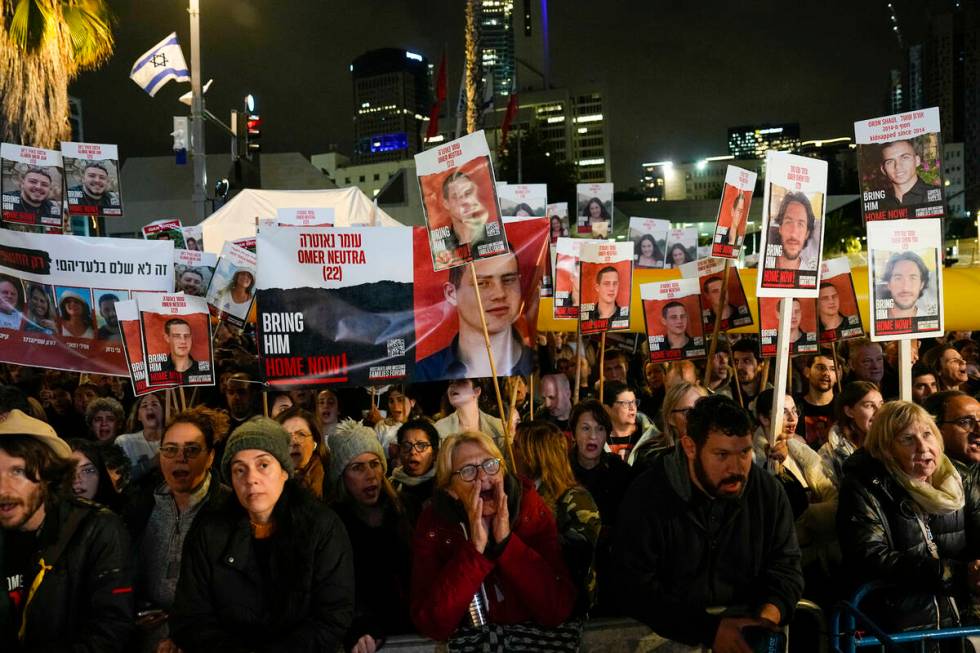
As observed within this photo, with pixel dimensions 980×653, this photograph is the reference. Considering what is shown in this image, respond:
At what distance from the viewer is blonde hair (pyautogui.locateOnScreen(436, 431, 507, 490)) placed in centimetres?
337

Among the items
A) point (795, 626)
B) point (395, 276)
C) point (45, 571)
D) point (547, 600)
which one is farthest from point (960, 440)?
point (45, 571)

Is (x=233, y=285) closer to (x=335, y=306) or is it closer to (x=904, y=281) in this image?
(x=335, y=306)

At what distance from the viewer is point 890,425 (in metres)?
3.75

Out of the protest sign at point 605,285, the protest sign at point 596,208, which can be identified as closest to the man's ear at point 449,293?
the protest sign at point 605,285

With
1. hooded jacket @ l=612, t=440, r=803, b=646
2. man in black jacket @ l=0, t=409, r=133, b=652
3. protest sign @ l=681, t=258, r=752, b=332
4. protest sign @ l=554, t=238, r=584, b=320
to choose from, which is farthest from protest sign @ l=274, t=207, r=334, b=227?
hooded jacket @ l=612, t=440, r=803, b=646

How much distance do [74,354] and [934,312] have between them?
262 inches

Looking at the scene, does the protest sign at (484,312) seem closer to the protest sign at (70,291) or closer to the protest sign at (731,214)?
the protest sign at (731,214)

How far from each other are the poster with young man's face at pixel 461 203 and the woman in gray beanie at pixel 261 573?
2574 millimetres

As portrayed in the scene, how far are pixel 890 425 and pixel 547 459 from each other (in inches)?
65.6

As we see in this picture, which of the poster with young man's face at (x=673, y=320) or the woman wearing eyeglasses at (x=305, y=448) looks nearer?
the woman wearing eyeglasses at (x=305, y=448)

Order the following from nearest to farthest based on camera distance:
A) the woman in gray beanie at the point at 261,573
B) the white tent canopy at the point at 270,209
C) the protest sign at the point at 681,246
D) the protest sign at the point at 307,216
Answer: the woman in gray beanie at the point at 261,573, the protest sign at the point at 307,216, the protest sign at the point at 681,246, the white tent canopy at the point at 270,209

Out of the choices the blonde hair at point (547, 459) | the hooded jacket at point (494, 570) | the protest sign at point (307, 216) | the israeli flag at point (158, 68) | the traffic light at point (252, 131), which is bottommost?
Result: the hooded jacket at point (494, 570)

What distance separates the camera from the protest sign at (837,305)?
7.93 meters

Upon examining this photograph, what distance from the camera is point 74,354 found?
6.52 metres
